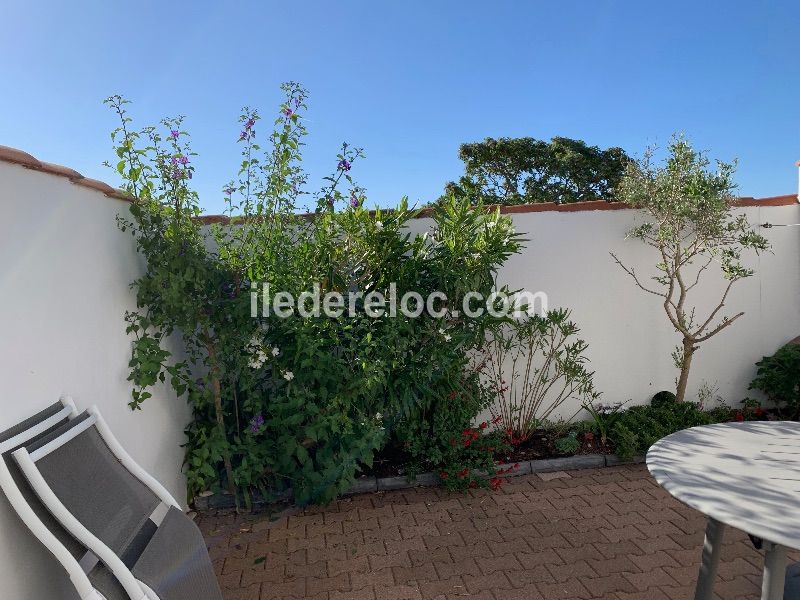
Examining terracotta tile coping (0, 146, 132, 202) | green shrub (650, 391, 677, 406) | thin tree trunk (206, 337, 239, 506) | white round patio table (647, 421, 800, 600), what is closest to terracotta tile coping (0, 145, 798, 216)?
terracotta tile coping (0, 146, 132, 202)

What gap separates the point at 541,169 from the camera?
20.3 metres

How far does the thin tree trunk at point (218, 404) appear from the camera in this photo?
3.51m

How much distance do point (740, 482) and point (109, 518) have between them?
233 centimetres

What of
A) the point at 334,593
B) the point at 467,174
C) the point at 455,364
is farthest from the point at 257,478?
the point at 467,174

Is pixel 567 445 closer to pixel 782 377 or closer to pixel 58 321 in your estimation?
pixel 782 377

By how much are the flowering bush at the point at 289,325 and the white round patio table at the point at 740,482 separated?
5.84 ft

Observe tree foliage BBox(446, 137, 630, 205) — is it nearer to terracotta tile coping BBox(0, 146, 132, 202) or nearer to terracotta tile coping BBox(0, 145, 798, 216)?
terracotta tile coping BBox(0, 145, 798, 216)

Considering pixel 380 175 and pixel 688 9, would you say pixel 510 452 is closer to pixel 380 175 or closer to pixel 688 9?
pixel 380 175

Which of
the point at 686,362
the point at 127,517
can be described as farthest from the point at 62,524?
the point at 686,362

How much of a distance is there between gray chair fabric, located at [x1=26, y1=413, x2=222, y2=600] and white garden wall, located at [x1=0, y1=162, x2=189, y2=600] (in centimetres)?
20

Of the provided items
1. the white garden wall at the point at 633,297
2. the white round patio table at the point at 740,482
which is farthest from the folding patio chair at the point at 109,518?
the white garden wall at the point at 633,297

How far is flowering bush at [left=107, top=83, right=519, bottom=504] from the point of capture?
3244 mm

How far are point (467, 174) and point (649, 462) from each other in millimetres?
20197

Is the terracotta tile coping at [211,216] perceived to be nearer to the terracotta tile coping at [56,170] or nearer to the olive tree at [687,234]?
the terracotta tile coping at [56,170]
